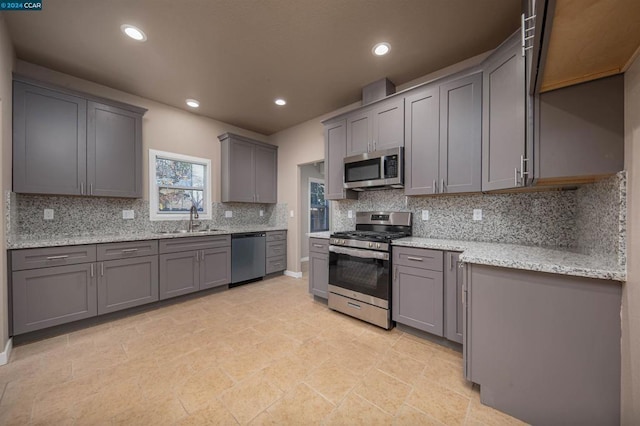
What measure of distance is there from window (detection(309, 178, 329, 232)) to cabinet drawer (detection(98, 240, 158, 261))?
3644mm

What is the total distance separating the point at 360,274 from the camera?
2.63m

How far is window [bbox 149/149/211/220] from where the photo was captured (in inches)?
136

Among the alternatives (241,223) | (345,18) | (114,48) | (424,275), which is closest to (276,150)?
(241,223)

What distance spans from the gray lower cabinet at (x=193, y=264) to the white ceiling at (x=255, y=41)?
2056mm

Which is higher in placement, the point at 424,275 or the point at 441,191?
the point at 441,191

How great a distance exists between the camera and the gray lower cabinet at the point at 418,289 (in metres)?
2.12

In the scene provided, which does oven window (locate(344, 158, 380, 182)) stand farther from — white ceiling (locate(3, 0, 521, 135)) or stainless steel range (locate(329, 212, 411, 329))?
white ceiling (locate(3, 0, 521, 135))

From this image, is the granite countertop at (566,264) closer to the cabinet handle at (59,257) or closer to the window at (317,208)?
the cabinet handle at (59,257)

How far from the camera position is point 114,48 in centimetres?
232

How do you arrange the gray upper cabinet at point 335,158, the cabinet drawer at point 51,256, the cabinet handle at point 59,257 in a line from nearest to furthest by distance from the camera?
the cabinet drawer at point 51,256 → the cabinet handle at point 59,257 → the gray upper cabinet at point 335,158

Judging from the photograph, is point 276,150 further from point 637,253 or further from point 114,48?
point 637,253

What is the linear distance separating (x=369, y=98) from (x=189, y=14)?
2.00 meters

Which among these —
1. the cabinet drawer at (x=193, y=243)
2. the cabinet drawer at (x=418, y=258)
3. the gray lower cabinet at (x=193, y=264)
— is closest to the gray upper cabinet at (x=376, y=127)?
the cabinet drawer at (x=418, y=258)

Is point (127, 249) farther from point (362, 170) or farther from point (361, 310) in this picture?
point (362, 170)
